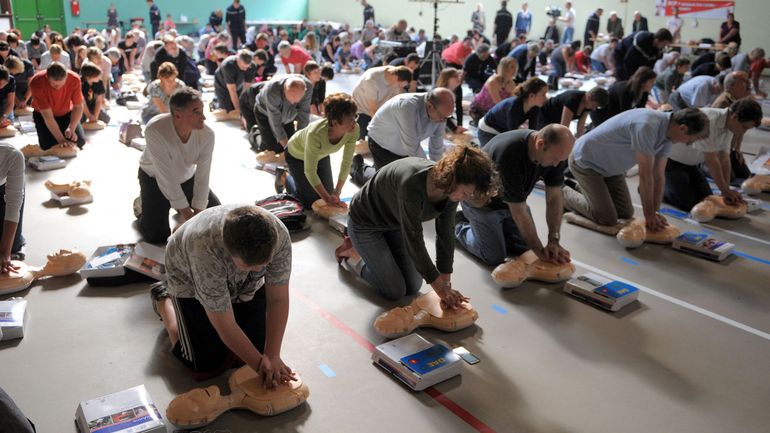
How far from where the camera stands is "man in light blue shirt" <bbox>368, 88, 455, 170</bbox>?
468cm

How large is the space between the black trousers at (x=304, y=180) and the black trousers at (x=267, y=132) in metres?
1.42

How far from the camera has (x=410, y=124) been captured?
4941mm

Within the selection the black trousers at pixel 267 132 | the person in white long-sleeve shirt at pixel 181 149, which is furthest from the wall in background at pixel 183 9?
the person in white long-sleeve shirt at pixel 181 149

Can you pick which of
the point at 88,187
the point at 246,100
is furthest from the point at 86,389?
the point at 246,100

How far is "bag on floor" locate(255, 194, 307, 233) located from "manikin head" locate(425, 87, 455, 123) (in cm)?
126

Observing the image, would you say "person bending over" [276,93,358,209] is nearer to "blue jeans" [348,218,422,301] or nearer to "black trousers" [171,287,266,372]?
"blue jeans" [348,218,422,301]

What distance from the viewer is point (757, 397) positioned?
289cm

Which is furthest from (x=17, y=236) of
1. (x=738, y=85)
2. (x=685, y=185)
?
(x=738, y=85)

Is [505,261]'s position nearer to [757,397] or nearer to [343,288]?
[343,288]

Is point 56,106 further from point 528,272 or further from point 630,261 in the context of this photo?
point 630,261

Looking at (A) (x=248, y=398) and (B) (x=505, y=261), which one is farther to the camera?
(B) (x=505, y=261)

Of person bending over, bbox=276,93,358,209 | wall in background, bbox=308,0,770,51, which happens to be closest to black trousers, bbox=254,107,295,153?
person bending over, bbox=276,93,358,209

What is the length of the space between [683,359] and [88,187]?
15.5ft

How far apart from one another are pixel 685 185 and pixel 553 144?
256cm
